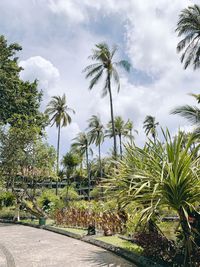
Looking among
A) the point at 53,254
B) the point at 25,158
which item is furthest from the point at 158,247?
the point at 25,158

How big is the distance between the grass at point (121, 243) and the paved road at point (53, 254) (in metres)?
0.58

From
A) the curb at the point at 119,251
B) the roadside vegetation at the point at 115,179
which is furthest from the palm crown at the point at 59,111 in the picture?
the curb at the point at 119,251

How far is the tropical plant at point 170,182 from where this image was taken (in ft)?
22.8

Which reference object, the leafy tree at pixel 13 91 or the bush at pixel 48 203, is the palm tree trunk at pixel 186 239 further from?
the leafy tree at pixel 13 91

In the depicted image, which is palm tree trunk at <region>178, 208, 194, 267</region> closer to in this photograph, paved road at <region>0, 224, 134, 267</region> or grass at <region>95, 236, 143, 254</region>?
paved road at <region>0, 224, 134, 267</region>

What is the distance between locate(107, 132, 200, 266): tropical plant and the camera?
22.8 feet

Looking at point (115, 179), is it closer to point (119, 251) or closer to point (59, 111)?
point (119, 251)

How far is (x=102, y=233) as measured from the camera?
45.8 ft

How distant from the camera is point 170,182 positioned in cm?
699

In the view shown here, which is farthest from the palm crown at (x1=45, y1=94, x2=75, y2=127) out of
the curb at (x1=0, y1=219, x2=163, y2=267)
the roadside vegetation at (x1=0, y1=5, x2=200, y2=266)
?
the curb at (x1=0, y1=219, x2=163, y2=267)

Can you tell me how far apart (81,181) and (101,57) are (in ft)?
107

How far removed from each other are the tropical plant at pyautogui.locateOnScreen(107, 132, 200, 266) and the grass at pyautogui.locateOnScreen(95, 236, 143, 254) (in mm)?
2450

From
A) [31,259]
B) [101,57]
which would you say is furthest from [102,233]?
[101,57]

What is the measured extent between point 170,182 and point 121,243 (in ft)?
17.3
